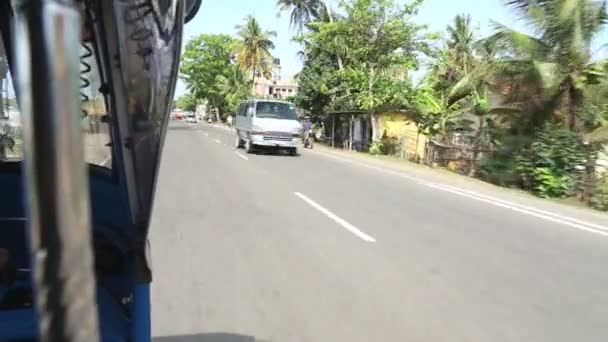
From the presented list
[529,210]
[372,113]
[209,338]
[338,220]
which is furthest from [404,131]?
[209,338]

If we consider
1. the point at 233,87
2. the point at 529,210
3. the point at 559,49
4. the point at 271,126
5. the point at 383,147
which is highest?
the point at 559,49

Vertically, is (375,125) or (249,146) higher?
(375,125)

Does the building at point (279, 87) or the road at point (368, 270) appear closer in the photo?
the road at point (368, 270)

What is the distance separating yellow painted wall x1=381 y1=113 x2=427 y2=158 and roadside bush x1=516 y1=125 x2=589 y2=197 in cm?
1077

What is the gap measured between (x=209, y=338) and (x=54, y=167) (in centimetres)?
366

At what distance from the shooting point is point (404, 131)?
99.8 feet

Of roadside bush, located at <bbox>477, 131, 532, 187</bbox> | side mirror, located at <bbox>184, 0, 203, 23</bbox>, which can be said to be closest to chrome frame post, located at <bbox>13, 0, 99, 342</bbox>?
side mirror, located at <bbox>184, 0, 203, 23</bbox>

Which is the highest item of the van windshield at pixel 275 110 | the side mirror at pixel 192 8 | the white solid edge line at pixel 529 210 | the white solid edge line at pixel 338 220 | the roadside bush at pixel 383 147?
the side mirror at pixel 192 8

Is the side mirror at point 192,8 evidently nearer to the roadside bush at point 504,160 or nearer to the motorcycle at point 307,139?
the roadside bush at point 504,160

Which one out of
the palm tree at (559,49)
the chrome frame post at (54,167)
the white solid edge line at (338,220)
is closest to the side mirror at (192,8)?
the chrome frame post at (54,167)

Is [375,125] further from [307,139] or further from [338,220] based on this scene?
[338,220]

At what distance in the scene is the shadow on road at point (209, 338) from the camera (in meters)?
4.33

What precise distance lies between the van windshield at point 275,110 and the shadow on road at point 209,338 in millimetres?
19618

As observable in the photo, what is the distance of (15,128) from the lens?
3223 mm
